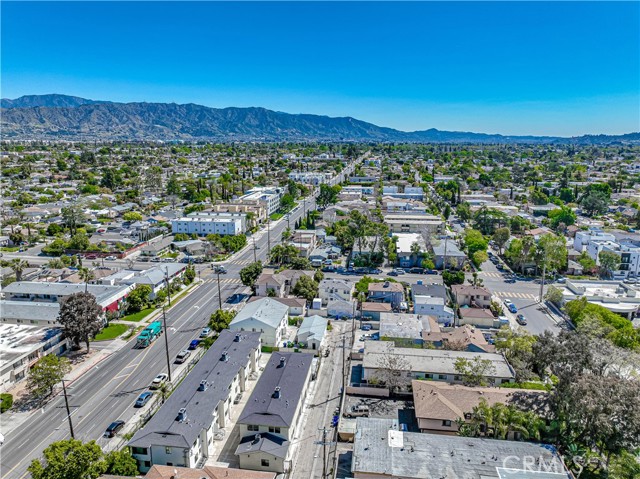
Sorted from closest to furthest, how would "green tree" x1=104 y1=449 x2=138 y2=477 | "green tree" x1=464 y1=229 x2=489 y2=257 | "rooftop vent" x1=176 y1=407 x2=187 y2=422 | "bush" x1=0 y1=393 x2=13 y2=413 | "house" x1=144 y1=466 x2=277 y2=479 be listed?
"house" x1=144 y1=466 x2=277 y2=479
"green tree" x1=104 y1=449 x2=138 y2=477
"rooftop vent" x1=176 y1=407 x2=187 y2=422
"bush" x1=0 y1=393 x2=13 y2=413
"green tree" x1=464 y1=229 x2=489 y2=257

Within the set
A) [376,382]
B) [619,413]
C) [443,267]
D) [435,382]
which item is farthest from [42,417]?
[443,267]

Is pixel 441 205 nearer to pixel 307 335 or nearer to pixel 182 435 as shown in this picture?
pixel 307 335

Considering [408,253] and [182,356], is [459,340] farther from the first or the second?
[408,253]

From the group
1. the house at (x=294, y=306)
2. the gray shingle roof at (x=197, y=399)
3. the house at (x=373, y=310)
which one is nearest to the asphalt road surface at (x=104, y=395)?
the gray shingle roof at (x=197, y=399)

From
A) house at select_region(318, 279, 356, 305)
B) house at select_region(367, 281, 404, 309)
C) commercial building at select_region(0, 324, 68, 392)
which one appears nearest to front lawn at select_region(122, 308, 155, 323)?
commercial building at select_region(0, 324, 68, 392)

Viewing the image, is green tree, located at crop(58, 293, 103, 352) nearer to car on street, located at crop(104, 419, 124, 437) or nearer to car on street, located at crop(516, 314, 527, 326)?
car on street, located at crop(104, 419, 124, 437)

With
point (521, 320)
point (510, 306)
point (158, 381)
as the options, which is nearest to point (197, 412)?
point (158, 381)

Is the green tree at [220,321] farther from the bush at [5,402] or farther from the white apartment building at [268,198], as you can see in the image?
the white apartment building at [268,198]
